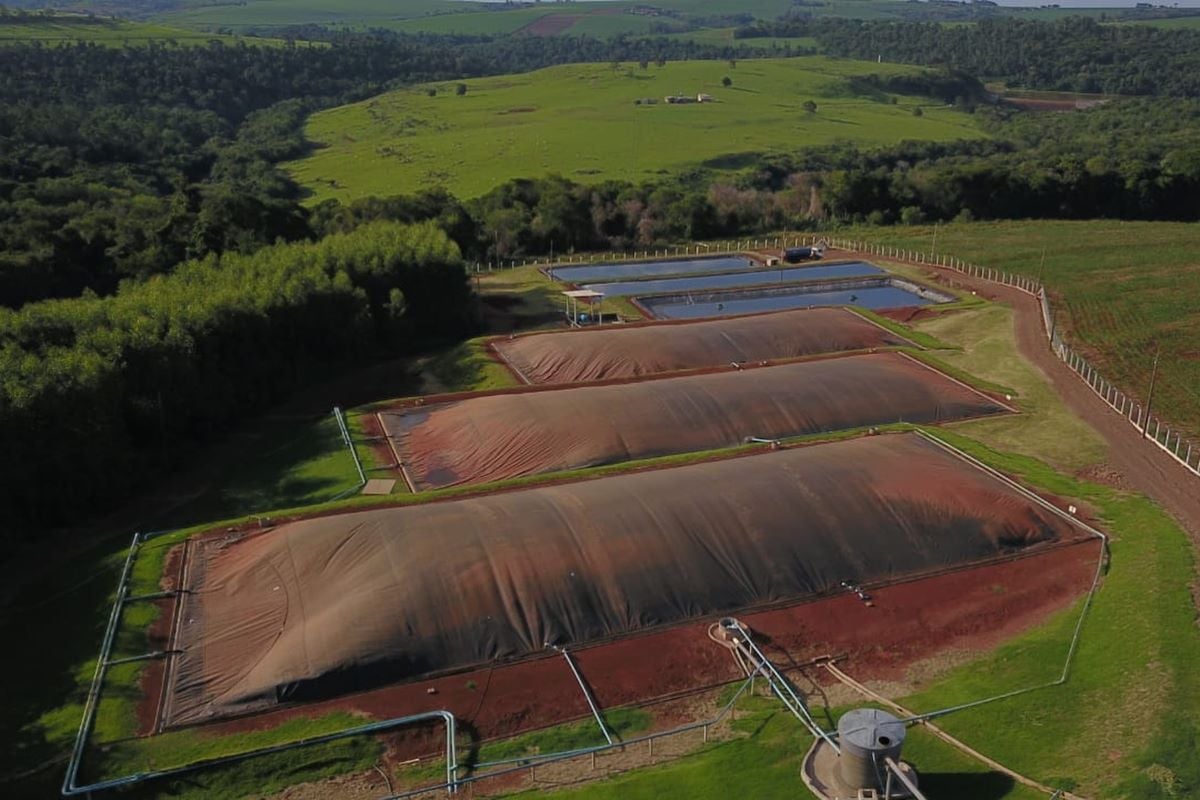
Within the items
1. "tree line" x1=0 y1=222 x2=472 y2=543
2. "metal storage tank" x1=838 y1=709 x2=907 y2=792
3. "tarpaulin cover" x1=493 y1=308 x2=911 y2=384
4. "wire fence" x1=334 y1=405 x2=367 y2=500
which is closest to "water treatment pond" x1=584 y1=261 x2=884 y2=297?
"tarpaulin cover" x1=493 y1=308 x2=911 y2=384

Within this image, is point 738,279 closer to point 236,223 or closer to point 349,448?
point 236,223

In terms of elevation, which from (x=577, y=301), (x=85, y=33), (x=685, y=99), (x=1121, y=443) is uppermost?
(x=85, y=33)

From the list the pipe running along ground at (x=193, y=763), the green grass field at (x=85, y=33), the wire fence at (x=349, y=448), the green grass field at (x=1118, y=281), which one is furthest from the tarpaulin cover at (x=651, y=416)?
the green grass field at (x=85, y=33)

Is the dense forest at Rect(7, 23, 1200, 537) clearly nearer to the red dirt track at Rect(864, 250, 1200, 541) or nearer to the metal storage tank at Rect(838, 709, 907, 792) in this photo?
the metal storage tank at Rect(838, 709, 907, 792)

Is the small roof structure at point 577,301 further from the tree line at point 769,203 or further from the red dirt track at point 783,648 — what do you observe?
the red dirt track at point 783,648

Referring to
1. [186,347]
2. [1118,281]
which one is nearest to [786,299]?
[1118,281]
